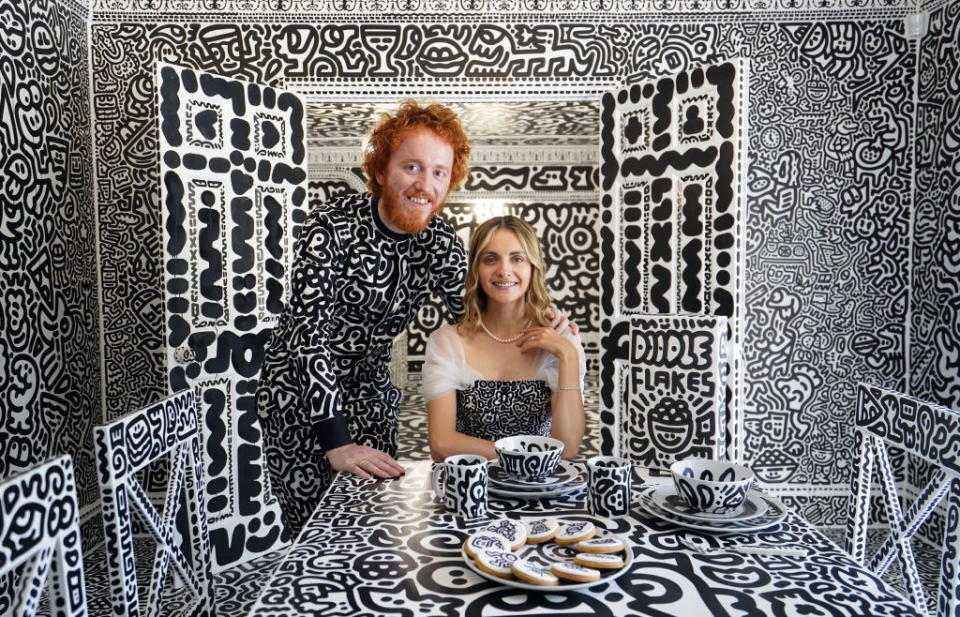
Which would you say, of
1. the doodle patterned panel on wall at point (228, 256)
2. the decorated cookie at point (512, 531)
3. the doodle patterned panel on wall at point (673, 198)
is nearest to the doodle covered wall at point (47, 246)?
the doodle patterned panel on wall at point (228, 256)

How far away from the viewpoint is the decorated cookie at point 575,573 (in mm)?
913

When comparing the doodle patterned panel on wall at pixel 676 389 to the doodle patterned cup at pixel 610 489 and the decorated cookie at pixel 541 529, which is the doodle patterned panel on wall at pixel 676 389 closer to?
the doodle patterned cup at pixel 610 489

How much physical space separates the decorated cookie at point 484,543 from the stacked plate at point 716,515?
0.36m

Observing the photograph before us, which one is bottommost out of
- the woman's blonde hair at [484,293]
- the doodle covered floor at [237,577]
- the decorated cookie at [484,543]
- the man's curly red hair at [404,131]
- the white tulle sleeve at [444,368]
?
the doodle covered floor at [237,577]

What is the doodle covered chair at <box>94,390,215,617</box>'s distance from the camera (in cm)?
111

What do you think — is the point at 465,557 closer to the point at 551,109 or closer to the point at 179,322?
the point at 179,322

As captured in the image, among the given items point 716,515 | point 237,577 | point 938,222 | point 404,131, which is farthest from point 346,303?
point 938,222

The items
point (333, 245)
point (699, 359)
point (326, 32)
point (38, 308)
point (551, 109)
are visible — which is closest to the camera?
point (699, 359)

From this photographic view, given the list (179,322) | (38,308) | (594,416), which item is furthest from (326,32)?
(594,416)

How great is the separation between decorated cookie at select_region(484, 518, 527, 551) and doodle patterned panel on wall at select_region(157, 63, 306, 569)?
2.30 m

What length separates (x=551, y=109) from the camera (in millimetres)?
5594

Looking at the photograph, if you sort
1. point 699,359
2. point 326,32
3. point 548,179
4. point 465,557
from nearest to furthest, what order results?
1. point 465,557
2. point 699,359
3. point 326,32
4. point 548,179

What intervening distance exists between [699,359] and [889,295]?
2628 mm

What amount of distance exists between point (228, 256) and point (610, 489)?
2444 mm
